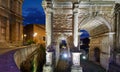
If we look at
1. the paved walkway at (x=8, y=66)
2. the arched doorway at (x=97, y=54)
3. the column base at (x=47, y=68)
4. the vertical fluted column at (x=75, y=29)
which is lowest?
the column base at (x=47, y=68)

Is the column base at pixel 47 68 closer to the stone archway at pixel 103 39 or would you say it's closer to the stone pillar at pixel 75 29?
the stone pillar at pixel 75 29

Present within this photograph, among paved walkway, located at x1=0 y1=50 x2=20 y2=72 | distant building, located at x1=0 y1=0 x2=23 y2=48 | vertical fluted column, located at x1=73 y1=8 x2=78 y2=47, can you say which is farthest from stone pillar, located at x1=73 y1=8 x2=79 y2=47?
distant building, located at x1=0 y1=0 x2=23 y2=48

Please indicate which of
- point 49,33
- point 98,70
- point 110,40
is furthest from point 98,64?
point 49,33

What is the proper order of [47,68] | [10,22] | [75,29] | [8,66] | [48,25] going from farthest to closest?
[10,22], [48,25], [75,29], [47,68], [8,66]

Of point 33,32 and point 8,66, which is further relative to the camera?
Answer: point 33,32

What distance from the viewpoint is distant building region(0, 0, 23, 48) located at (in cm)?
2955

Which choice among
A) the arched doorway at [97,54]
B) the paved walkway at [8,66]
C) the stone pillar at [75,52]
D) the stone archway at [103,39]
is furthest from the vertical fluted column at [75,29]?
the paved walkway at [8,66]

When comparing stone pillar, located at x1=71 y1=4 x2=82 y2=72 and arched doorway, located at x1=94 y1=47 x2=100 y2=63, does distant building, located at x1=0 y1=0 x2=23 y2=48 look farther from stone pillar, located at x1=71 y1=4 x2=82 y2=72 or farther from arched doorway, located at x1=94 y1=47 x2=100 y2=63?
arched doorway, located at x1=94 y1=47 x2=100 y2=63

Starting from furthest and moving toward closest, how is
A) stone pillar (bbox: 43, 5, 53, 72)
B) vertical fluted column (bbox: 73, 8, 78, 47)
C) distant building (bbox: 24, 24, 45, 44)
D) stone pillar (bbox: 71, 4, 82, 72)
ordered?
distant building (bbox: 24, 24, 45, 44), vertical fluted column (bbox: 73, 8, 78, 47), stone pillar (bbox: 43, 5, 53, 72), stone pillar (bbox: 71, 4, 82, 72)

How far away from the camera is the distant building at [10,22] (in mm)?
29547

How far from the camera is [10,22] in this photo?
34.5 meters

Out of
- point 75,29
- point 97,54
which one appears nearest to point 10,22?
point 97,54

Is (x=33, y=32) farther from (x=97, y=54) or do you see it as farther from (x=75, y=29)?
(x=75, y=29)

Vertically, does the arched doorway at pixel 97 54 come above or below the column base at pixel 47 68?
above
